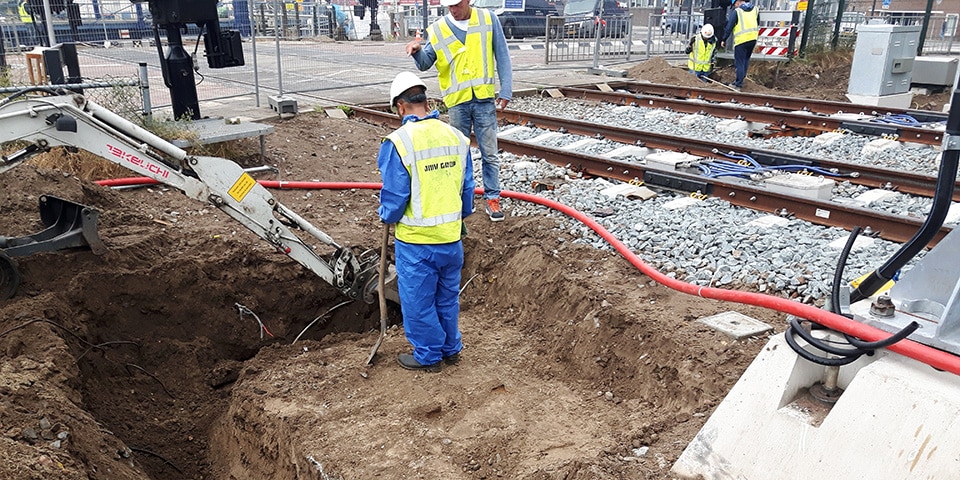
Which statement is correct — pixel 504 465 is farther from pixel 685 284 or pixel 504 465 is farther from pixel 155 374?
pixel 155 374

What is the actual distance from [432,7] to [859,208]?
96.1 feet

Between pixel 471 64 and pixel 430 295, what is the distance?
282 centimetres

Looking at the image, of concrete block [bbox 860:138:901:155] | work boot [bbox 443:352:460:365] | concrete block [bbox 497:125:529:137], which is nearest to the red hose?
work boot [bbox 443:352:460:365]

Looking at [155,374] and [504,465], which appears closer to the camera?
[504,465]

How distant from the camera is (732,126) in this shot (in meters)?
11.3

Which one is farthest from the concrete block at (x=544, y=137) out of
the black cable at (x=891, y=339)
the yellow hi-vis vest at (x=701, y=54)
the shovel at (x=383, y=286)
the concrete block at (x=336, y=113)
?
the black cable at (x=891, y=339)

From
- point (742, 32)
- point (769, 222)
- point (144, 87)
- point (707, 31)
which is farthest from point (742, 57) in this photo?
point (144, 87)

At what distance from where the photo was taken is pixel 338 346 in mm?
5742

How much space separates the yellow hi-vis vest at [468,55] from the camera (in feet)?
21.8

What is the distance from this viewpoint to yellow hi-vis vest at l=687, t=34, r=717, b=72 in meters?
16.0

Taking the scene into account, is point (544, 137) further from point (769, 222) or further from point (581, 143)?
point (769, 222)

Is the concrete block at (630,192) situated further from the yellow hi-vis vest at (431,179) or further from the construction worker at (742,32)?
the construction worker at (742,32)

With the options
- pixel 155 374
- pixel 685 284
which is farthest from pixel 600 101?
pixel 155 374

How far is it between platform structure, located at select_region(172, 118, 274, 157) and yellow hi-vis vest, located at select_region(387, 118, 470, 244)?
4.38m
